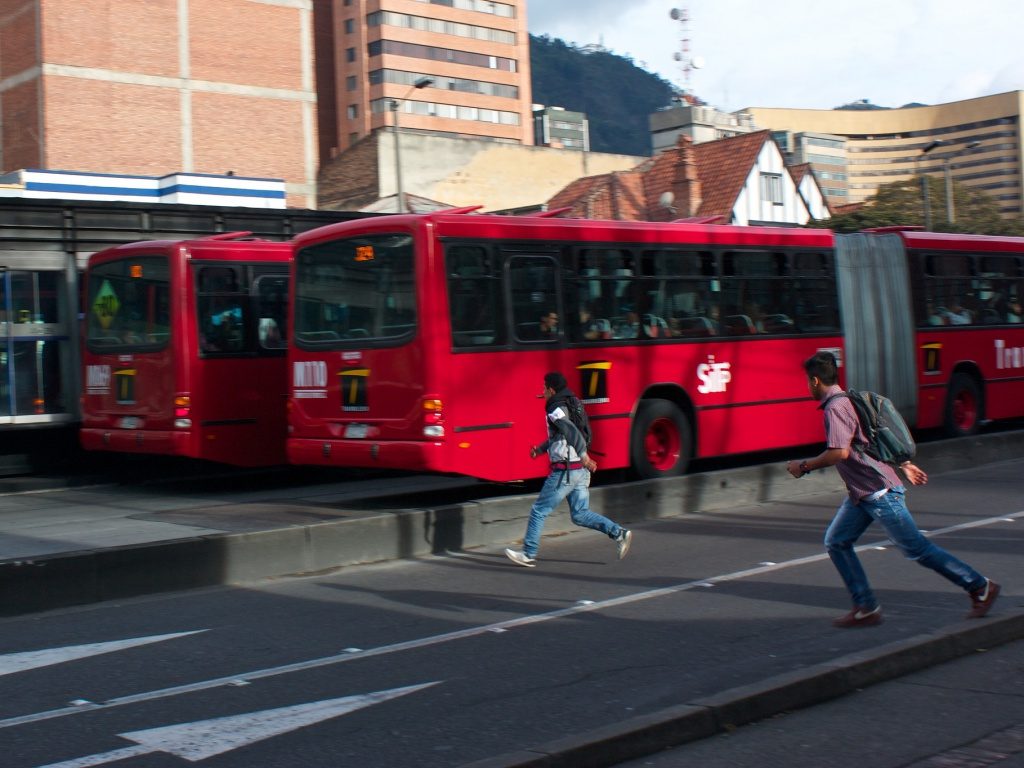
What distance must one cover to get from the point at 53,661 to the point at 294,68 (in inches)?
2046

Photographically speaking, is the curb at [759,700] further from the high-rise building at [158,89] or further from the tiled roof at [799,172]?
the tiled roof at [799,172]

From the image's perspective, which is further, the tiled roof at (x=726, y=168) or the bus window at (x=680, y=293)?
the tiled roof at (x=726, y=168)

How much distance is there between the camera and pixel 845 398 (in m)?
7.46

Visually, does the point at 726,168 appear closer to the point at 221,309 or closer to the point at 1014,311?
the point at 1014,311

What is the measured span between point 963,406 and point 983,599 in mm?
12325

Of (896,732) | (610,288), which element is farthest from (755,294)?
(896,732)

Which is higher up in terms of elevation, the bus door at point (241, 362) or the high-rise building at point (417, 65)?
the high-rise building at point (417, 65)

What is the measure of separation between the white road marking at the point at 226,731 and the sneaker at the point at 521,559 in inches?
163

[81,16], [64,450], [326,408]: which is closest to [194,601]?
[326,408]

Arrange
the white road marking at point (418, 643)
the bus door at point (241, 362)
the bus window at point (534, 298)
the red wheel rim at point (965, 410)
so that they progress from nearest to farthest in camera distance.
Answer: the white road marking at point (418, 643) < the bus window at point (534, 298) < the bus door at point (241, 362) < the red wheel rim at point (965, 410)

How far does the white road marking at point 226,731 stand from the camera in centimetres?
556

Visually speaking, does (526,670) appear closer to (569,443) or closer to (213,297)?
(569,443)

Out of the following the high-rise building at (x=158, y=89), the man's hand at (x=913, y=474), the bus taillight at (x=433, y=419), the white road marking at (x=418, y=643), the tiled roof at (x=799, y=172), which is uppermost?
the high-rise building at (x=158, y=89)

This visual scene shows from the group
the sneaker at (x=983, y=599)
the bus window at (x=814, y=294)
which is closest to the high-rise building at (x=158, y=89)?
the bus window at (x=814, y=294)
